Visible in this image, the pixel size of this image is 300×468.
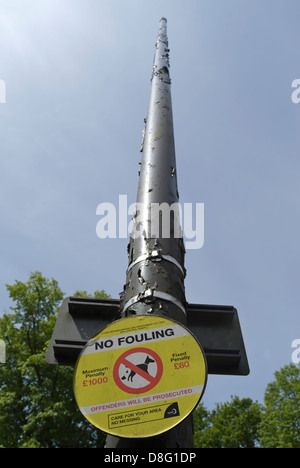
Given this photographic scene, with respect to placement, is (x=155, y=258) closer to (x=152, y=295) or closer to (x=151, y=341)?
(x=152, y=295)

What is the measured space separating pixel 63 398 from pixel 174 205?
1703 centimetres

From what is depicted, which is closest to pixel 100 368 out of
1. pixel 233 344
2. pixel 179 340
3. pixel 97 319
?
pixel 179 340

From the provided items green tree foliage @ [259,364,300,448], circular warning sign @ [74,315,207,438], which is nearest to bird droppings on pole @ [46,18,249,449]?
circular warning sign @ [74,315,207,438]

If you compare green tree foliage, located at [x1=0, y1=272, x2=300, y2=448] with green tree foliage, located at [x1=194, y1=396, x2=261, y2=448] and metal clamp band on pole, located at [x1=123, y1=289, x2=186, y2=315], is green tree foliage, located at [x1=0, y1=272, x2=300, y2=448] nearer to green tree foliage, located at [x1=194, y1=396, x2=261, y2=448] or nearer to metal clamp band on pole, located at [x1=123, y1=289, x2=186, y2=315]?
green tree foliage, located at [x1=194, y1=396, x2=261, y2=448]

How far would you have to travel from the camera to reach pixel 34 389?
17312mm

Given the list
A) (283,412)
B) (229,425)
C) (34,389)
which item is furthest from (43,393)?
(229,425)

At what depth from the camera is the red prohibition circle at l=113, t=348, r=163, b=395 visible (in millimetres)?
2217

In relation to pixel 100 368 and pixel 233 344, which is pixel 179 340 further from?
pixel 233 344

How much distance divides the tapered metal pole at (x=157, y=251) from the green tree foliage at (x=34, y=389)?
1544 centimetres

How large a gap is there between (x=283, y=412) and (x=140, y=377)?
84.7 feet

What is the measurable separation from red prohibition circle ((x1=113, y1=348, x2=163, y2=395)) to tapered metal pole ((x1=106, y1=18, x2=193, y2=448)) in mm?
263

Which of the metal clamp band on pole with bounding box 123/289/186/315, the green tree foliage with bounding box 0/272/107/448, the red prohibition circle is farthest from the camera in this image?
the green tree foliage with bounding box 0/272/107/448

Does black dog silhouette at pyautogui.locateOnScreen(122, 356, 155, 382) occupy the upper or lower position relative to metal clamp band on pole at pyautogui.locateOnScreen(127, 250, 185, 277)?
lower
